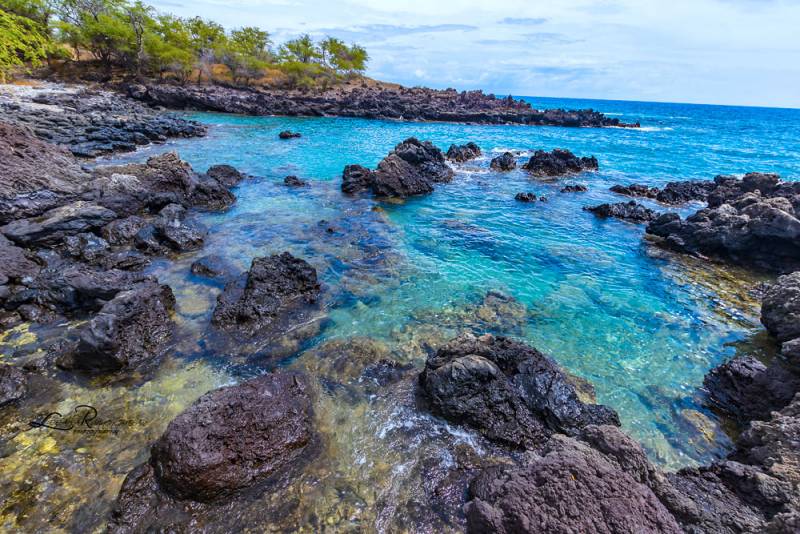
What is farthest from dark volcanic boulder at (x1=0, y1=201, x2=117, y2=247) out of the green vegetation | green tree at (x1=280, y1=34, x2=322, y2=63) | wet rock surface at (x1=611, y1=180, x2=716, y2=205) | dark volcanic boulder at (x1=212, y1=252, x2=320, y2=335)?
green tree at (x1=280, y1=34, x2=322, y2=63)

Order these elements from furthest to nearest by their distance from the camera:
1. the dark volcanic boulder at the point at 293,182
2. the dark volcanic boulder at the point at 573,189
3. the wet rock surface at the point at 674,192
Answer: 1. the dark volcanic boulder at the point at 573,189
2. the wet rock surface at the point at 674,192
3. the dark volcanic boulder at the point at 293,182

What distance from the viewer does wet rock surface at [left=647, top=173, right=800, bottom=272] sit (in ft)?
51.3

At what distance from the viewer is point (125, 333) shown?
29.4 feet

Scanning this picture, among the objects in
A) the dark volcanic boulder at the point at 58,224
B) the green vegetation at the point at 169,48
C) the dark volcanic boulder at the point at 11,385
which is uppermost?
the green vegetation at the point at 169,48

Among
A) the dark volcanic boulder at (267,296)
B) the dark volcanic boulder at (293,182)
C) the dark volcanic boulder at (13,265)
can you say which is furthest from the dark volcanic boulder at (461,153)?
the dark volcanic boulder at (13,265)

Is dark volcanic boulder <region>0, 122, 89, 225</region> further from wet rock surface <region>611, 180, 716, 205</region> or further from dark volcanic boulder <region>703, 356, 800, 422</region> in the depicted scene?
wet rock surface <region>611, 180, 716, 205</region>

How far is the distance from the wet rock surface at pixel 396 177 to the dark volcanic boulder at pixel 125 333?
1614 cm

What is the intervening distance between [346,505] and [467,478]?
85.1 inches

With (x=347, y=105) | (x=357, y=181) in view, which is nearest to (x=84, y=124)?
(x=357, y=181)

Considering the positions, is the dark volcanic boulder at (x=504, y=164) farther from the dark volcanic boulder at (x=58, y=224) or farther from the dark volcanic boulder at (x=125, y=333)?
the dark volcanic boulder at (x=125, y=333)

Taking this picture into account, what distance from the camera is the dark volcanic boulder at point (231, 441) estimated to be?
5.93 metres

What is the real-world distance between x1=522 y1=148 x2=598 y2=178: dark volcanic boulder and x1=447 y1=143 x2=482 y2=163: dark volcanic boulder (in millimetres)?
5771

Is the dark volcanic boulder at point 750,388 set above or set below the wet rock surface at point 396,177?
below

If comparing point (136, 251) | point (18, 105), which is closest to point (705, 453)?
point (136, 251)
